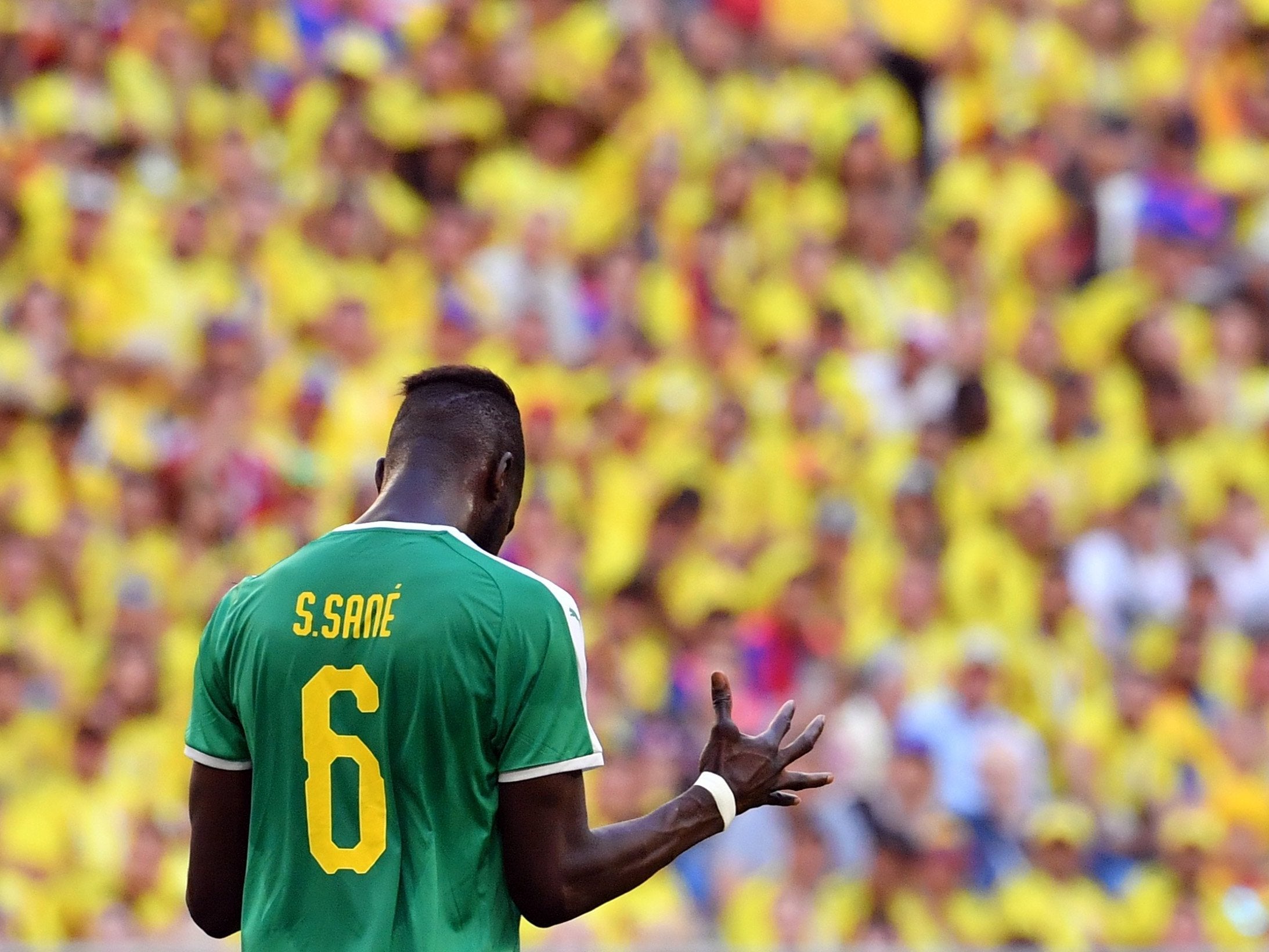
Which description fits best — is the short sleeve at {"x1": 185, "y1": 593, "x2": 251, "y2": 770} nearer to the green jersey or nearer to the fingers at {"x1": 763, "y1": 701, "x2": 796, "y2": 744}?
the green jersey

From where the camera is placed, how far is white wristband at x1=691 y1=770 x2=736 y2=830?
3176 millimetres

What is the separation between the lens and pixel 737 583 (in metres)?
8.66

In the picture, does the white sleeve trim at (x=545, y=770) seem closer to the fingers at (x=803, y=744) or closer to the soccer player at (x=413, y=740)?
the soccer player at (x=413, y=740)

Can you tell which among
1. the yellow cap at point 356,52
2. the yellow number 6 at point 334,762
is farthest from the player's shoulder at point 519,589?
the yellow cap at point 356,52

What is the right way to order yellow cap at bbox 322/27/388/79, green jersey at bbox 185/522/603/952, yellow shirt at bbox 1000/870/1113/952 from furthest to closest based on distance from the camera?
yellow cap at bbox 322/27/388/79
yellow shirt at bbox 1000/870/1113/952
green jersey at bbox 185/522/603/952

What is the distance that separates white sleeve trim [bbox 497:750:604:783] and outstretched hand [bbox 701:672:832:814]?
0.27m

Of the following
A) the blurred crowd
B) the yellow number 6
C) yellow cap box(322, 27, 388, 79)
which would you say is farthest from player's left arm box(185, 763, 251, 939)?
yellow cap box(322, 27, 388, 79)

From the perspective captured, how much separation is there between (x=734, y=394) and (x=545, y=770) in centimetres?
635

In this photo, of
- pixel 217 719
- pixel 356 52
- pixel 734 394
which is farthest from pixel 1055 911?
pixel 356 52

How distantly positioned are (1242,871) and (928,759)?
1253mm

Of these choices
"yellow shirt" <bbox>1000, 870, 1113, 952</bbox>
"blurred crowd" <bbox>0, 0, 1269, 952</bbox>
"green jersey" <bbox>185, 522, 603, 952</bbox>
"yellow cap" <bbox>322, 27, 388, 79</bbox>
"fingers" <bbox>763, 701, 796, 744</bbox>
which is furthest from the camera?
"yellow cap" <bbox>322, 27, 388, 79</bbox>

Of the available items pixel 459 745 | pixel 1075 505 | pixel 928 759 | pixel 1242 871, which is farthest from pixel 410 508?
pixel 1075 505

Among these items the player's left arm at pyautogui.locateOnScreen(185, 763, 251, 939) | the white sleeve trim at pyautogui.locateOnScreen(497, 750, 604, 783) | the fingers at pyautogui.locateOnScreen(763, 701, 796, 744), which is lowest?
the player's left arm at pyautogui.locateOnScreen(185, 763, 251, 939)

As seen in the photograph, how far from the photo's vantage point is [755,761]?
10.6ft
